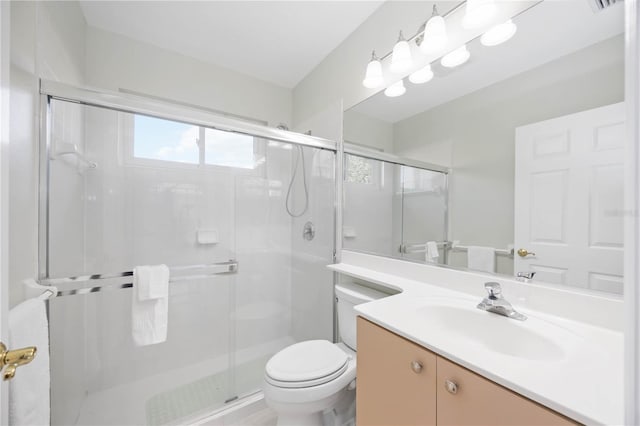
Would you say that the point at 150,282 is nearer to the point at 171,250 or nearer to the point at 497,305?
the point at 171,250

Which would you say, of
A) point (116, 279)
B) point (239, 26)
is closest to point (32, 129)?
point (116, 279)

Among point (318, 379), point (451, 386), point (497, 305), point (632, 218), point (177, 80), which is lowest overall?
point (318, 379)

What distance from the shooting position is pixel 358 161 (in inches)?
70.2

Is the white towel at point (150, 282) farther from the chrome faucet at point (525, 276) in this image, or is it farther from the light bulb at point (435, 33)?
the light bulb at point (435, 33)

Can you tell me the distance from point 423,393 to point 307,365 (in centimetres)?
70

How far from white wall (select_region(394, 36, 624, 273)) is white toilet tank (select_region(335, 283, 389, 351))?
49 centimetres

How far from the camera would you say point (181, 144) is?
1.67 m

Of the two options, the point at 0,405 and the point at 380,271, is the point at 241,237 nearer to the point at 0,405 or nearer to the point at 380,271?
the point at 380,271

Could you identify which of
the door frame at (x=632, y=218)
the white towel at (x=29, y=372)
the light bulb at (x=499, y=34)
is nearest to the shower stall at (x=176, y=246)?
the white towel at (x=29, y=372)

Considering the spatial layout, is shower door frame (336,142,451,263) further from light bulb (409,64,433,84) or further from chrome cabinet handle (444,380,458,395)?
chrome cabinet handle (444,380,458,395)

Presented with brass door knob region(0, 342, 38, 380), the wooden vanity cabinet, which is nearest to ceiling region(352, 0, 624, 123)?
the wooden vanity cabinet

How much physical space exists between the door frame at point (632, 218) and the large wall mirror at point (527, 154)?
1.89 feet

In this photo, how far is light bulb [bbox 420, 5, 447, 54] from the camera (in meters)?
1.15

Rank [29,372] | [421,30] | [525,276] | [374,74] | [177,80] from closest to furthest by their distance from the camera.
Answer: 1. [29,372]
2. [525,276]
3. [421,30]
4. [374,74]
5. [177,80]
